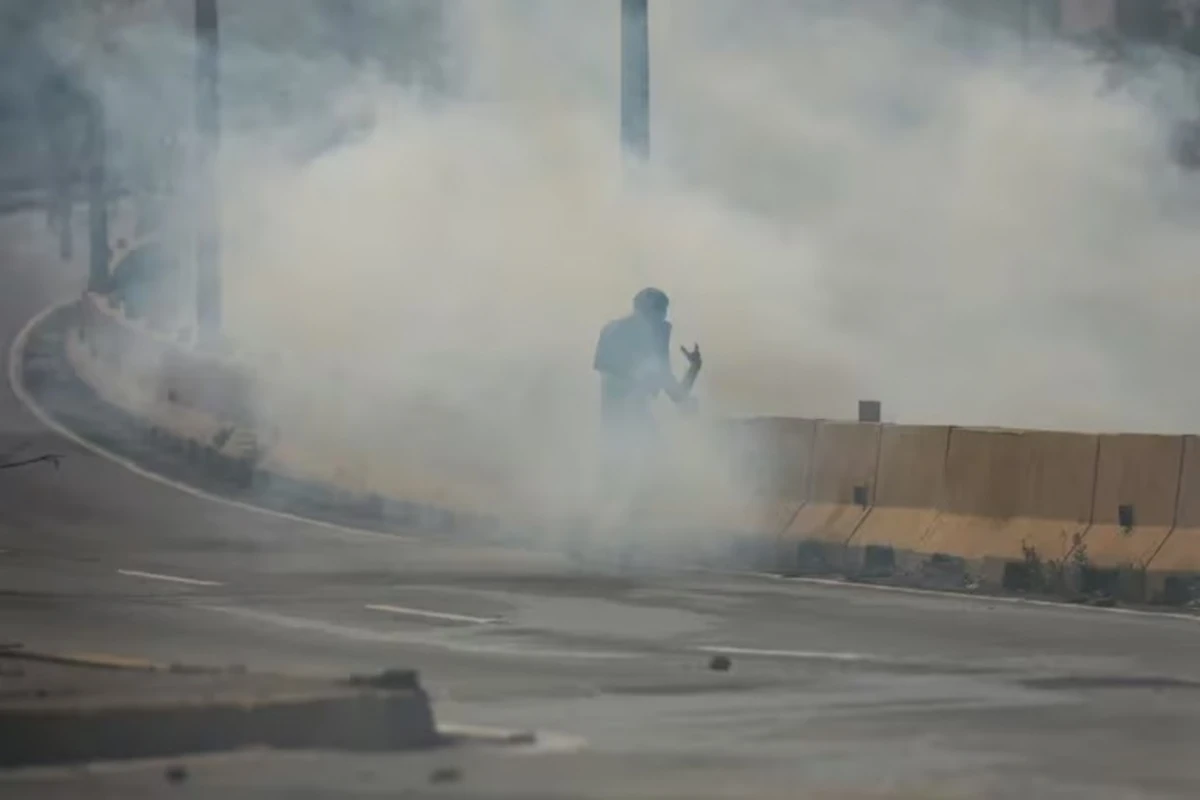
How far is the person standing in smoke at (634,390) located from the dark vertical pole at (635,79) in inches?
169

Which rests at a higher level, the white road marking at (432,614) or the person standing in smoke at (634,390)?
the person standing in smoke at (634,390)

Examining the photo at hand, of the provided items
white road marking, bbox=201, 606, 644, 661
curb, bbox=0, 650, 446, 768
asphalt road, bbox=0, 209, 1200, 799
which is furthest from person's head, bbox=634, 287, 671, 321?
curb, bbox=0, 650, 446, 768

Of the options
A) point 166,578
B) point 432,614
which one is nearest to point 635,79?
point 166,578

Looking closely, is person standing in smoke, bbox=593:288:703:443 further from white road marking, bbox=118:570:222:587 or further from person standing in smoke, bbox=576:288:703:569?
white road marking, bbox=118:570:222:587

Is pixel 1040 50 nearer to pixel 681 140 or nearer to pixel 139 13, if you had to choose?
pixel 681 140

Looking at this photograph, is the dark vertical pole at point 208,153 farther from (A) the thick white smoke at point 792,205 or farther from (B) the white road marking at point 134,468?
(B) the white road marking at point 134,468

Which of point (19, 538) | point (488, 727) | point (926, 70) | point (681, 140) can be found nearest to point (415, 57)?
point (681, 140)

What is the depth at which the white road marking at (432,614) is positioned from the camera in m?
17.6

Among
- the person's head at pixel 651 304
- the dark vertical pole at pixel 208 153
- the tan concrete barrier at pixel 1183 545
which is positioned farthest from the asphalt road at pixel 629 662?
the dark vertical pole at pixel 208 153

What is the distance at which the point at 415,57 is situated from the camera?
130 ft

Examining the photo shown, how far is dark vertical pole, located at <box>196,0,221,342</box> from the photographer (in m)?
39.8

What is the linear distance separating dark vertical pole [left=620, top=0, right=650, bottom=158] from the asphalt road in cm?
442

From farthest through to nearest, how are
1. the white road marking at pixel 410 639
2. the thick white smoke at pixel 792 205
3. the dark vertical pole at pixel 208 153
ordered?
the dark vertical pole at pixel 208 153, the thick white smoke at pixel 792 205, the white road marking at pixel 410 639

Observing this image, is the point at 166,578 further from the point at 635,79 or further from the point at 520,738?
the point at 635,79
